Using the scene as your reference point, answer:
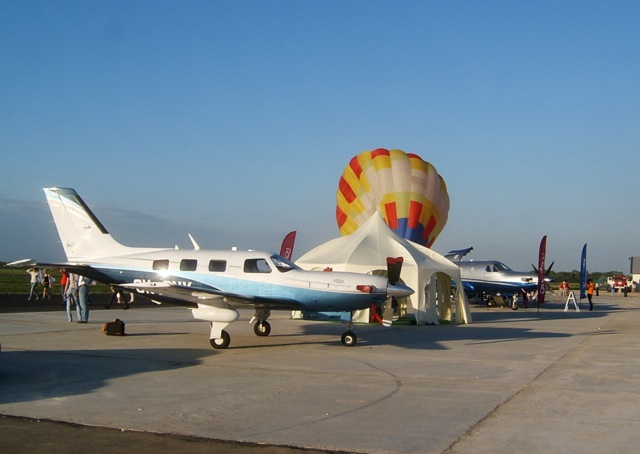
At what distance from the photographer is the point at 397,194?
3506 centimetres

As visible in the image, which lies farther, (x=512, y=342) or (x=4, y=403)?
(x=512, y=342)

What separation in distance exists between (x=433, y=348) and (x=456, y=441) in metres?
9.77

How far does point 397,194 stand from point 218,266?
1923 cm

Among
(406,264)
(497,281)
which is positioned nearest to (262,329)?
(406,264)

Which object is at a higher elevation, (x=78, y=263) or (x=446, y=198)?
(x=446, y=198)

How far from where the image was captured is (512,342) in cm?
1897

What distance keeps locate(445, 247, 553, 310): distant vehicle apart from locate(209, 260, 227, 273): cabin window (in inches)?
958

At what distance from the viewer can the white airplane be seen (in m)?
16.1

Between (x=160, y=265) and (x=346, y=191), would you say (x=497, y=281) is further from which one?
(x=160, y=265)

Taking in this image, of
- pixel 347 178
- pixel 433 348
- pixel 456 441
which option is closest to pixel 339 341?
pixel 433 348

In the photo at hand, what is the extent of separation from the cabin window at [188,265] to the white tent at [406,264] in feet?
27.4

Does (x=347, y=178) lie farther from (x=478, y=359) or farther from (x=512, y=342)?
(x=478, y=359)

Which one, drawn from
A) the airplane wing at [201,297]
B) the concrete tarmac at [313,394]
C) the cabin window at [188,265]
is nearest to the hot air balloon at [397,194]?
the concrete tarmac at [313,394]

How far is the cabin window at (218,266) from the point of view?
56.2ft
